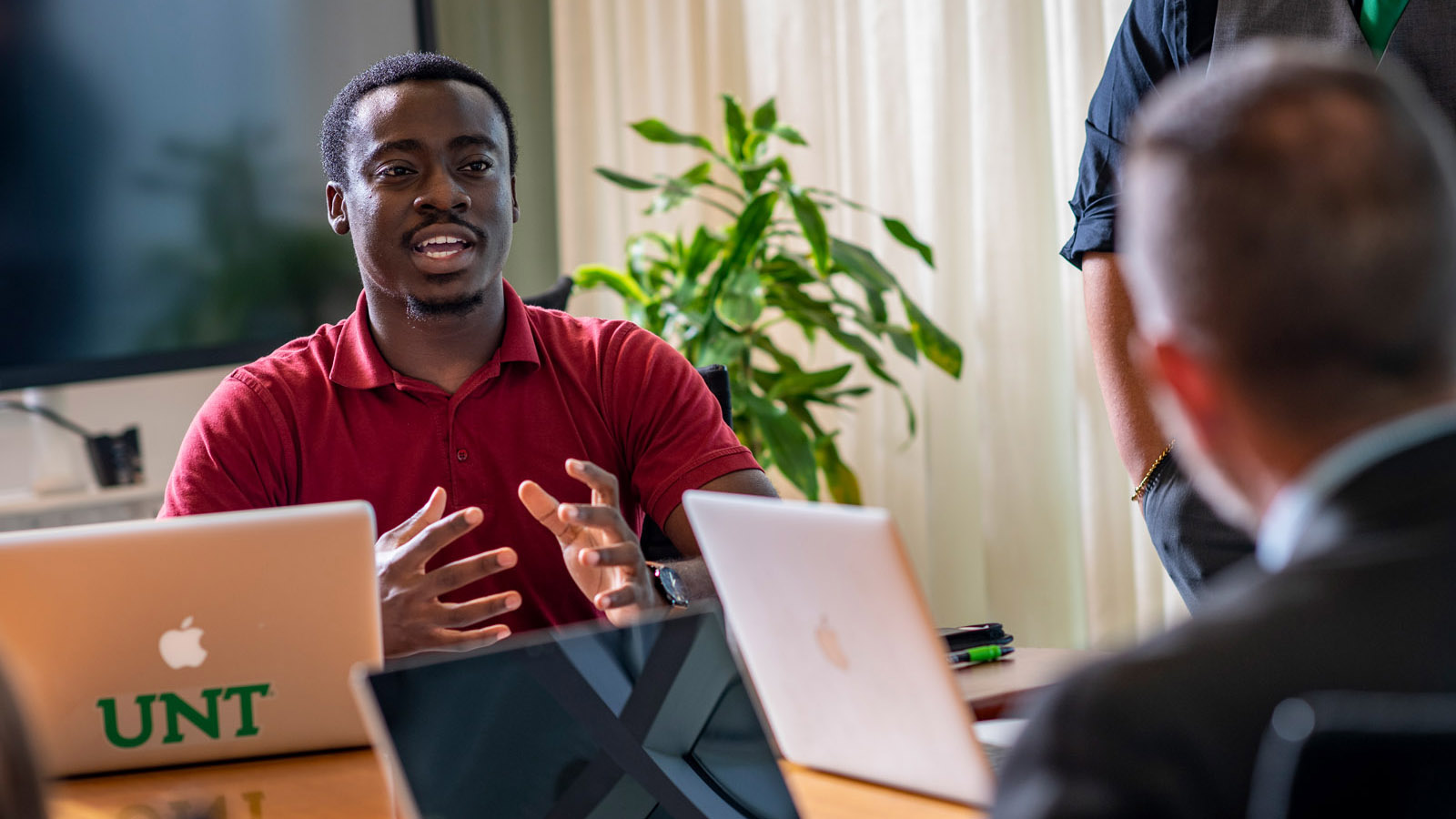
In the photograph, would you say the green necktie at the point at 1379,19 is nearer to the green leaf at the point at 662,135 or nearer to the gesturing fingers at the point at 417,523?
the gesturing fingers at the point at 417,523

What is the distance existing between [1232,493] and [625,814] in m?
0.50

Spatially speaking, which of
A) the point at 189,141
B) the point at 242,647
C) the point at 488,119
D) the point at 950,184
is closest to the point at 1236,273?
the point at 242,647

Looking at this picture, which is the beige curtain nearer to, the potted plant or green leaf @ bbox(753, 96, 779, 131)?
the potted plant

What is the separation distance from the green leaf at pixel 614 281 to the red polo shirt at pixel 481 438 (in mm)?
1074

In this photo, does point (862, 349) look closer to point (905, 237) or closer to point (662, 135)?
point (905, 237)

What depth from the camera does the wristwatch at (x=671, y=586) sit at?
153 centimetres

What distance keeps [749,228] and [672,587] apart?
4.61 ft

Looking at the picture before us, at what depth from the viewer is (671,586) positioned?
1535 millimetres

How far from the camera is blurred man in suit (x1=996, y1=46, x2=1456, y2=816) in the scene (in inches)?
21.9

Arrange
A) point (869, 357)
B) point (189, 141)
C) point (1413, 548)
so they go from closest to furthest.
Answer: point (1413, 548) < point (869, 357) < point (189, 141)

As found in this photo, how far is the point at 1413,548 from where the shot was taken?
1.88 ft

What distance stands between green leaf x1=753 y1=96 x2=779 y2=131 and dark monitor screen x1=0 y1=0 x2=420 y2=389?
88 cm

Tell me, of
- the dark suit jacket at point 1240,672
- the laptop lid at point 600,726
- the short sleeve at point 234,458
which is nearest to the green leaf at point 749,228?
the short sleeve at point 234,458

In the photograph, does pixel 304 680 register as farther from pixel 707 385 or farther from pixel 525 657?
pixel 707 385
